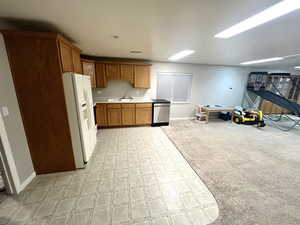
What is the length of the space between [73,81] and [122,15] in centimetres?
124

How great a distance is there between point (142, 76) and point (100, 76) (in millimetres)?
1460

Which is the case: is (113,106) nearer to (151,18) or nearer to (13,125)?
(13,125)

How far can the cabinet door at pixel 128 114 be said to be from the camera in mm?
4170

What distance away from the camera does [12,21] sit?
1616mm

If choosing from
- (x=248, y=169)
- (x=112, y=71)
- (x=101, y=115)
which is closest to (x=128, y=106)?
(x=101, y=115)

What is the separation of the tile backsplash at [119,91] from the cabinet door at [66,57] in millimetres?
2223

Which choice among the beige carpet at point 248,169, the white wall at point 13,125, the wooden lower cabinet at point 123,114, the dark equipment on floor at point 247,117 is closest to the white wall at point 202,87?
the wooden lower cabinet at point 123,114

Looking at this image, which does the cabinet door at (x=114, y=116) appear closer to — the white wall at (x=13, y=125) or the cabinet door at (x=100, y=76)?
the cabinet door at (x=100, y=76)

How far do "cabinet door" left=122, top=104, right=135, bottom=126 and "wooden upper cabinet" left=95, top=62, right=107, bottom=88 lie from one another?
3.39ft

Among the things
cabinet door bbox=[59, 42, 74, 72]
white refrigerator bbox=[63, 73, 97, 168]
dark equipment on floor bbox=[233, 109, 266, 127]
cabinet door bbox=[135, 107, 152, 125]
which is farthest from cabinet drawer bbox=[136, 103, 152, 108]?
dark equipment on floor bbox=[233, 109, 266, 127]

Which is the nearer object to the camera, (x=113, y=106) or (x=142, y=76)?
(x=113, y=106)

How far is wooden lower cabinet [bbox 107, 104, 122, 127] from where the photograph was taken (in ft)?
13.3

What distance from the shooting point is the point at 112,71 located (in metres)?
4.07

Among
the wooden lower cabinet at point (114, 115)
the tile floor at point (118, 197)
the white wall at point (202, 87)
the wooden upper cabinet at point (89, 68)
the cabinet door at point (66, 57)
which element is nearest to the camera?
the tile floor at point (118, 197)
